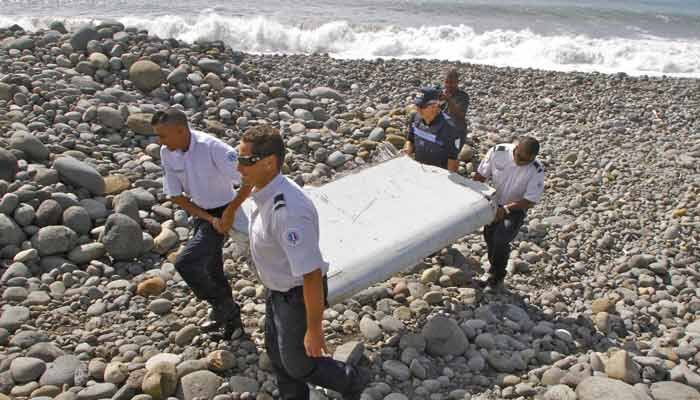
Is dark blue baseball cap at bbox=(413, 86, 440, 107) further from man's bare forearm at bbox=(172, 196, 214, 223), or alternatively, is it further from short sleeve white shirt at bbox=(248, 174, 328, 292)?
short sleeve white shirt at bbox=(248, 174, 328, 292)

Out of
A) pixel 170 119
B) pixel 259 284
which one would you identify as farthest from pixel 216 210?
pixel 259 284

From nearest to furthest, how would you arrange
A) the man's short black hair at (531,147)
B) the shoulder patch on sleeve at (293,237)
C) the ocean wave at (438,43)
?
the shoulder patch on sleeve at (293,237) → the man's short black hair at (531,147) → the ocean wave at (438,43)

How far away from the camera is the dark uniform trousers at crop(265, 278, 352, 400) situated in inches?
126

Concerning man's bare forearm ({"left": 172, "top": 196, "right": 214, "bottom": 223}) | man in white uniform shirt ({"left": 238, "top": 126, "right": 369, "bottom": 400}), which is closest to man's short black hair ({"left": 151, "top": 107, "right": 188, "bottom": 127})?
man's bare forearm ({"left": 172, "top": 196, "right": 214, "bottom": 223})

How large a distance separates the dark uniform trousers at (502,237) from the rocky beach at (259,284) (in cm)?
31

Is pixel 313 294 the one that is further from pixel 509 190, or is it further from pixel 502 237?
pixel 509 190

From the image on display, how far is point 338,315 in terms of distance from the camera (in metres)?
4.80

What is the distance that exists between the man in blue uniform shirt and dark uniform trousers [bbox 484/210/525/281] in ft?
2.28

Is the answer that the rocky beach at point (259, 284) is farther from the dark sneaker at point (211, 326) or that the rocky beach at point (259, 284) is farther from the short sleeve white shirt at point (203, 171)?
the short sleeve white shirt at point (203, 171)

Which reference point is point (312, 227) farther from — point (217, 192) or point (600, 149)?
point (600, 149)

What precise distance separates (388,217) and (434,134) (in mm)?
1049

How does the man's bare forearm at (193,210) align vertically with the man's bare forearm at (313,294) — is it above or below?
below

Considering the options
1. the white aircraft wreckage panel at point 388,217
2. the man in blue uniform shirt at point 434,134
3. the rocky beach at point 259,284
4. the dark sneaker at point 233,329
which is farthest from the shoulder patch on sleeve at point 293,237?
the man in blue uniform shirt at point 434,134

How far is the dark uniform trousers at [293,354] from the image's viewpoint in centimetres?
320
